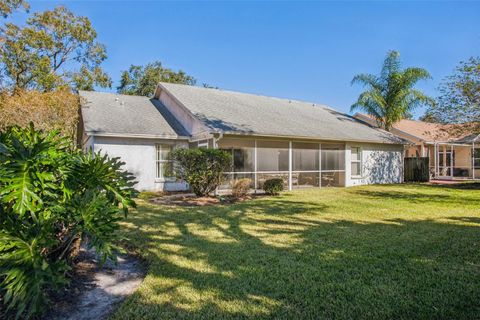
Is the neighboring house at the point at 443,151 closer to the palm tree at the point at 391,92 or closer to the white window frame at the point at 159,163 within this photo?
the palm tree at the point at 391,92

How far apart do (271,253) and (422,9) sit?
1251cm

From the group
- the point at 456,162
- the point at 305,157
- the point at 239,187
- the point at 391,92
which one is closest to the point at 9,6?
the point at 239,187

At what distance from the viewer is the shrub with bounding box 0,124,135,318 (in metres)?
2.89

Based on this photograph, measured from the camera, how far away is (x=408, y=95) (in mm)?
21797

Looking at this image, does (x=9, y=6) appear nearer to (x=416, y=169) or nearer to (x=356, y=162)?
(x=356, y=162)

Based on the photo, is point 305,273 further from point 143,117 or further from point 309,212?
point 143,117

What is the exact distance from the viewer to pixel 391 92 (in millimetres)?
22203

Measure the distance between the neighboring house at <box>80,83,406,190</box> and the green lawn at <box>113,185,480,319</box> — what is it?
254 inches

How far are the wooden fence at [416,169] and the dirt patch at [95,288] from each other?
21033 mm

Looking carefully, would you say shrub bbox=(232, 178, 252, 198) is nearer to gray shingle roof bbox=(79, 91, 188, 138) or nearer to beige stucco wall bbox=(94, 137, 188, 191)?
beige stucco wall bbox=(94, 137, 188, 191)

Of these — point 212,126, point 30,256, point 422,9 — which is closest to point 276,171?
point 212,126

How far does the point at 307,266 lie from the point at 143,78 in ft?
115

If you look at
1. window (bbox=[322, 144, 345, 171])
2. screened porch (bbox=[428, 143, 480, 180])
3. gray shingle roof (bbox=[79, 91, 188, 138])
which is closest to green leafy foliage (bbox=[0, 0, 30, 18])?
gray shingle roof (bbox=[79, 91, 188, 138])

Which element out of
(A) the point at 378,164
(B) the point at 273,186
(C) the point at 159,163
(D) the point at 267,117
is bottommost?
(B) the point at 273,186
